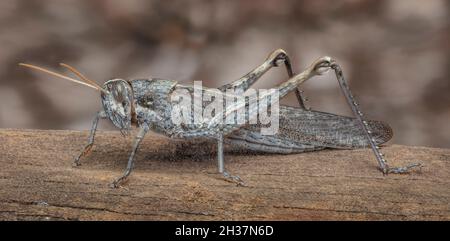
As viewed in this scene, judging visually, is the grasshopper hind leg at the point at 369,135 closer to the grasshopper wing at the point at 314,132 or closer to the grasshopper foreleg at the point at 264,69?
the grasshopper wing at the point at 314,132

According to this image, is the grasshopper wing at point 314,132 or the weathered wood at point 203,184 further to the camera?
the grasshopper wing at point 314,132

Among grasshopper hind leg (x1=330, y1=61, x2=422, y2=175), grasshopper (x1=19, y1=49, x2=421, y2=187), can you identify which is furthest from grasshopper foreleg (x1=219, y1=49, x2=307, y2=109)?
grasshopper hind leg (x1=330, y1=61, x2=422, y2=175)

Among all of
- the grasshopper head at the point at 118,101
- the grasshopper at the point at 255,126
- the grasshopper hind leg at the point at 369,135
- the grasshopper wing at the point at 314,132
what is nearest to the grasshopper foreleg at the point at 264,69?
the grasshopper at the point at 255,126

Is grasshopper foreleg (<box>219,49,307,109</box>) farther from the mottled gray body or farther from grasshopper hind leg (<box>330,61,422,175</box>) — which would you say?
grasshopper hind leg (<box>330,61,422,175</box>)

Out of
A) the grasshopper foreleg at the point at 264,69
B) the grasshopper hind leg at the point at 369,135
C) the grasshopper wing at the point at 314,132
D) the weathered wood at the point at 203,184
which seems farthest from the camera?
the grasshopper foreleg at the point at 264,69

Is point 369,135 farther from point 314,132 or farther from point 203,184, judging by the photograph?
point 203,184

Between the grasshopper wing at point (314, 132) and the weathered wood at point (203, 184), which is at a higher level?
the grasshopper wing at point (314, 132)

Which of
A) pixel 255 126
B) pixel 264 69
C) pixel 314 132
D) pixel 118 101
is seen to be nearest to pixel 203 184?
pixel 118 101

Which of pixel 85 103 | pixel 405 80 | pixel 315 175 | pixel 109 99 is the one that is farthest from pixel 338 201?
pixel 85 103

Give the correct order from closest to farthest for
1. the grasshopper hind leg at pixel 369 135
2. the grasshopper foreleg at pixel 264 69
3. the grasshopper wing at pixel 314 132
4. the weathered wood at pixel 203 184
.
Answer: the weathered wood at pixel 203 184, the grasshopper hind leg at pixel 369 135, the grasshopper wing at pixel 314 132, the grasshopper foreleg at pixel 264 69

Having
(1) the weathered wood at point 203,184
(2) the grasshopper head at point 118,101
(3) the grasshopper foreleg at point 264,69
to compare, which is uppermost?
(3) the grasshopper foreleg at point 264,69

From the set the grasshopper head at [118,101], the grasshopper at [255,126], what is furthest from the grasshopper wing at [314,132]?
the grasshopper head at [118,101]
